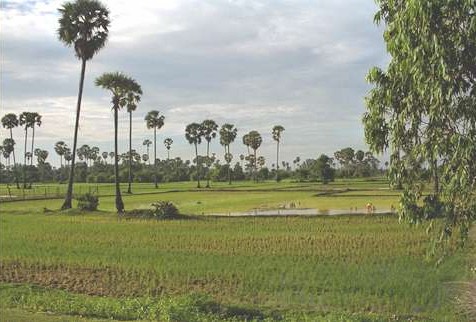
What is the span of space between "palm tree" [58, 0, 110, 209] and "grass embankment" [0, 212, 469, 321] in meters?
19.3

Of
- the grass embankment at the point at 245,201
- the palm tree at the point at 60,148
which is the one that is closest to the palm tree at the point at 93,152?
the palm tree at the point at 60,148

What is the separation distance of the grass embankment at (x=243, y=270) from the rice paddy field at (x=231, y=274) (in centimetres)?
3

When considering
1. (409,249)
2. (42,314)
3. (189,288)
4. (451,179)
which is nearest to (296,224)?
(409,249)

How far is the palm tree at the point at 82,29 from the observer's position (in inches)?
1706

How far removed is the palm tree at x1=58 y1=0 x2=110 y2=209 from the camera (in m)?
43.3

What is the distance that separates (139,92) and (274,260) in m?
37.9

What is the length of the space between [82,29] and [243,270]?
3270cm

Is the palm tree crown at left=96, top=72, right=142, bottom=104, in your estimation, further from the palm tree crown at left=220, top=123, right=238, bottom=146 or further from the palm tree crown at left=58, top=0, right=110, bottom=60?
the palm tree crown at left=220, top=123, right=238, bottom=146

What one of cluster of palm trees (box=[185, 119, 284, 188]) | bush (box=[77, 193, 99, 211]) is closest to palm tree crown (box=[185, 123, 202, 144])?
cluster of palm trees (box=[185, 119, 284, 188])

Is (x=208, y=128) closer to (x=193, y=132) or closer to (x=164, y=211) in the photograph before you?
(x=193, y=132)

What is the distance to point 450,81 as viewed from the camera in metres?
6.57

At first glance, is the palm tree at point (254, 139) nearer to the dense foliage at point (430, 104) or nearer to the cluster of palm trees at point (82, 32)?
the cluster of palm trees at point (82, 32)

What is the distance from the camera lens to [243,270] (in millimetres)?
16703

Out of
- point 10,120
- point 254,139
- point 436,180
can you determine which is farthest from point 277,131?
point 436,180
